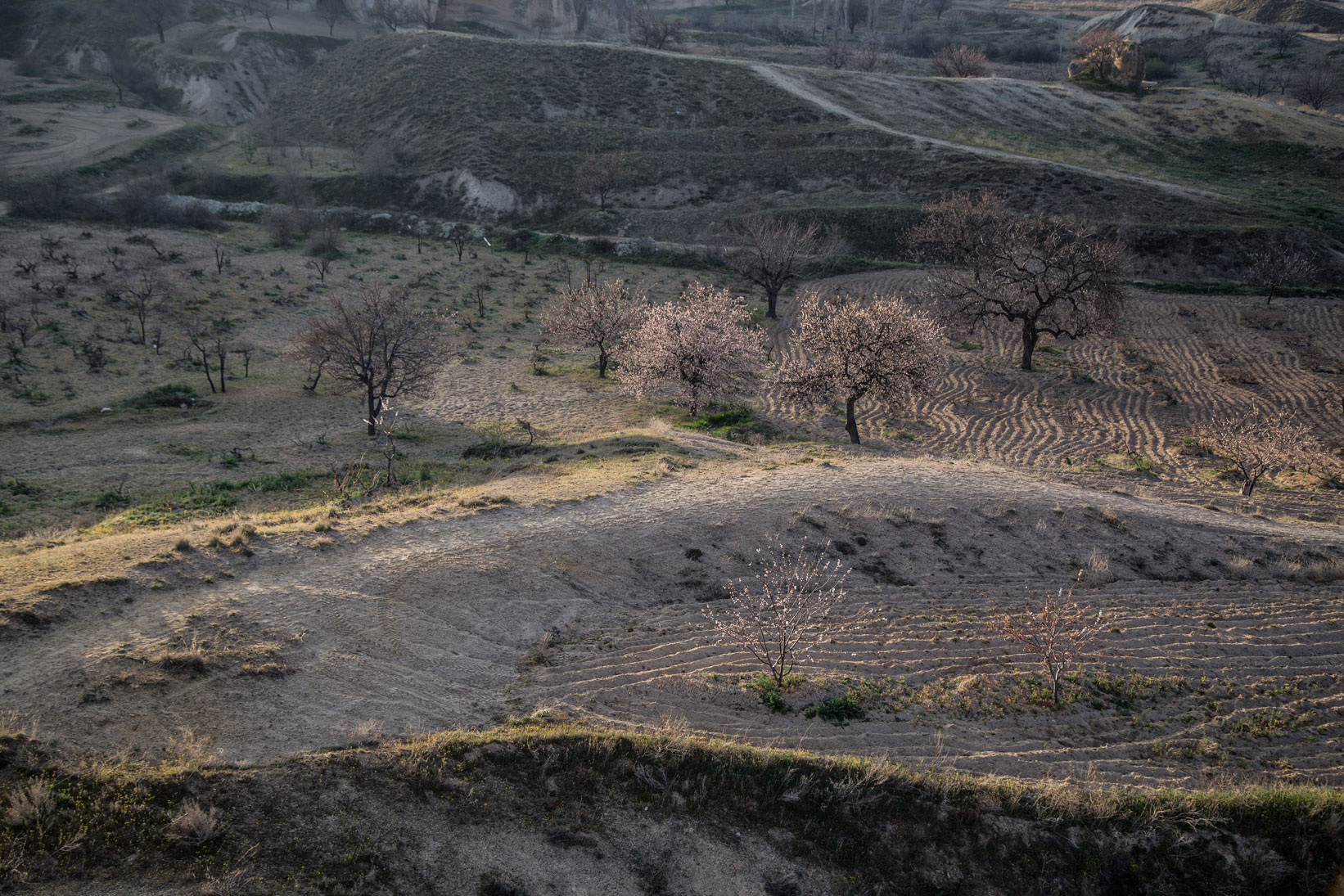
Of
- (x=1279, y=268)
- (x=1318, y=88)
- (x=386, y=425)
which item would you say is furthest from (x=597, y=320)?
(x=1318, y=88)

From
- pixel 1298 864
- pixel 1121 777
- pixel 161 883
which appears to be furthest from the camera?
pixel 1121 777

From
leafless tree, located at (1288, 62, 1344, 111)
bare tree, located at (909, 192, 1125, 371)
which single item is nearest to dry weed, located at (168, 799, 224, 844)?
bare tree, located at (909, 192, 1125, 371)

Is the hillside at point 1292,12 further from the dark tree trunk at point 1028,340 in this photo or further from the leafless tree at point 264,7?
the leafless tree at point 264,7

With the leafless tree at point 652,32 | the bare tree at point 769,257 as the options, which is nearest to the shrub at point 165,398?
the bare tree at point 769,257

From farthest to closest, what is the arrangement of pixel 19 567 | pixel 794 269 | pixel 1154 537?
pixel 794 269 < pixel 1154 537 < pixel 19 567

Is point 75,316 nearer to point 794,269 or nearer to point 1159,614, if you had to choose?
point 794,269

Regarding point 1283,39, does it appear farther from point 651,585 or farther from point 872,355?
point 651,585

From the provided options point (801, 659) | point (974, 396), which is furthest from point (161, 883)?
point (974, 396)
